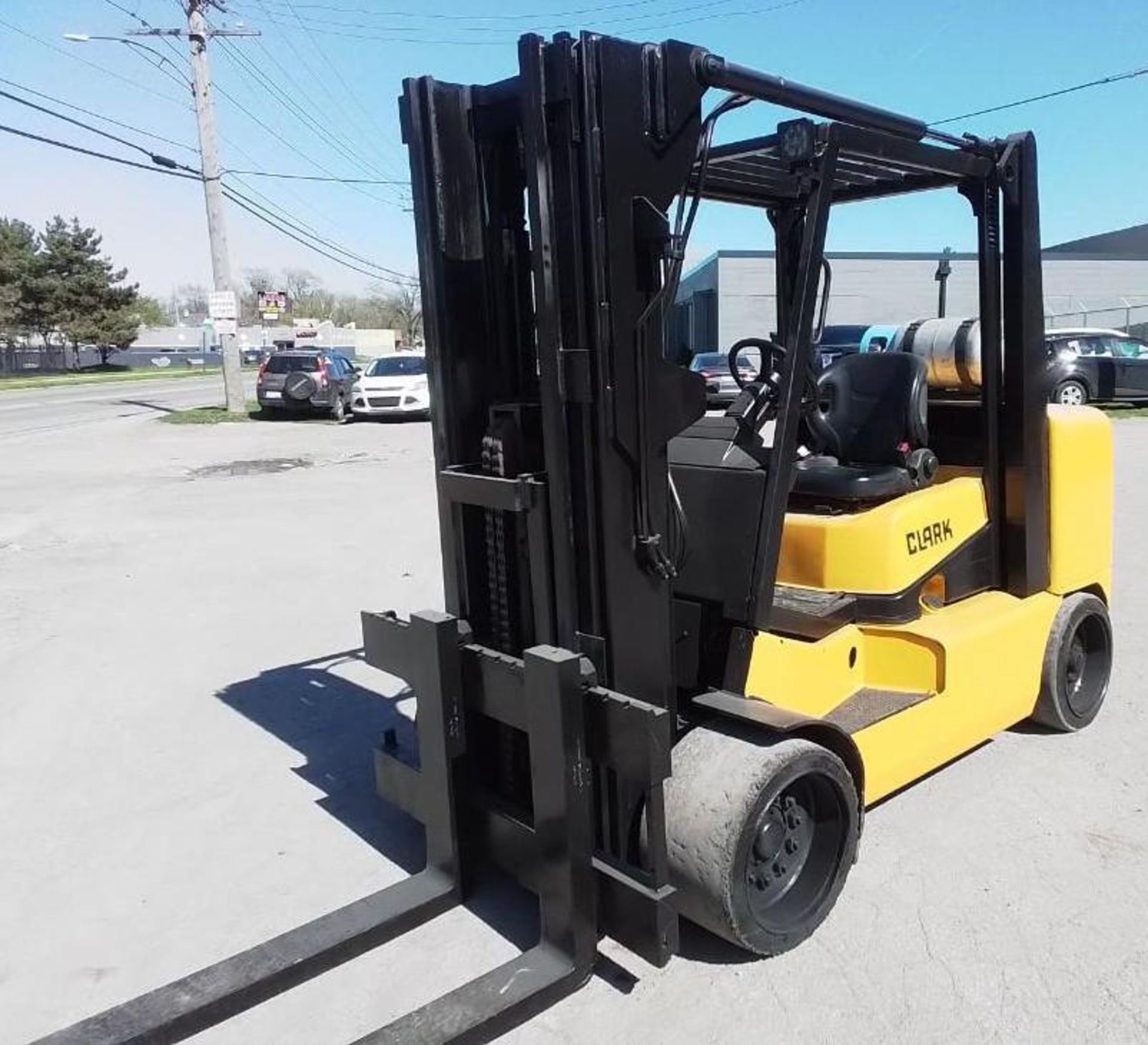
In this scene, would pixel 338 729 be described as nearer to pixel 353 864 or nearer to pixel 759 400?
pixel 353 864

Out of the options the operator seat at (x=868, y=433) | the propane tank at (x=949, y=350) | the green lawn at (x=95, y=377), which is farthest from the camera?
the green lawn at (x=95, y=377)

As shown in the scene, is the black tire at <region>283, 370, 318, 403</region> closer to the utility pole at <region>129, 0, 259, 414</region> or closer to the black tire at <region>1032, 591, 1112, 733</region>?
the utility pole at <region>129, 0, 259, 414</region>

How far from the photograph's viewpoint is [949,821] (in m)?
4.06

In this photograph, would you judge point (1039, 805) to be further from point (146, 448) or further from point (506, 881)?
point (146, 448)

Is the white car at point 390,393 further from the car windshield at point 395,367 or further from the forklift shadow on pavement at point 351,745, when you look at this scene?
the forklift shadow on pavement at point 351,745

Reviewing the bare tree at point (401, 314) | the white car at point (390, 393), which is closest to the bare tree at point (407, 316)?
the bare tree at point (401, 314)

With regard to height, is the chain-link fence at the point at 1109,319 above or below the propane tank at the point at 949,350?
above

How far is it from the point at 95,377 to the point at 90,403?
2607 centimetres

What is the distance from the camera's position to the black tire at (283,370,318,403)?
2527 centimetres

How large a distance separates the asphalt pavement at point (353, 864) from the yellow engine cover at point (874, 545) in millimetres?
967

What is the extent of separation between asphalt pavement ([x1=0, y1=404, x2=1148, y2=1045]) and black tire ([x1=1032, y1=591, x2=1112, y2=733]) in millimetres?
129

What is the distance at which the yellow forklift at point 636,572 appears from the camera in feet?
9.63

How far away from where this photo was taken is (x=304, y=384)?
25.3 meters

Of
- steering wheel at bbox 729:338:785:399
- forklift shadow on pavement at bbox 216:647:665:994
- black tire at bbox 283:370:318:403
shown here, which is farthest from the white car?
steering wheel at bbox 729:338:785:399
